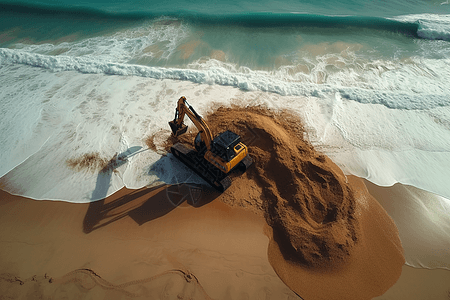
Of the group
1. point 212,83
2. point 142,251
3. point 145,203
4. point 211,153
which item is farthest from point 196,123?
point 212,83

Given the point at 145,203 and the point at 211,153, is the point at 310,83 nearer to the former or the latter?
the point at 211,153

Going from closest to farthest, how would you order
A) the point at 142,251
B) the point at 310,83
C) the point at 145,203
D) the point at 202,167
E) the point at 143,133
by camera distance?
the point at 142,251 → the point at 145,203 → the point at 202,167 → the point at 143,133 → the point at 310,83

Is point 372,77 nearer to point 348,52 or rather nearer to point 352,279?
point 348,52

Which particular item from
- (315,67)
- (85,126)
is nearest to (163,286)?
(85,126)

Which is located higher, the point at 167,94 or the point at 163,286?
the point at 167,94

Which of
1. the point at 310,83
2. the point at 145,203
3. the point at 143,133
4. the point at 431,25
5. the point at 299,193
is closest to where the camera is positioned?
the point at 299,193

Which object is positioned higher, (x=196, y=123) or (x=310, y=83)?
(x=310, y=83)
